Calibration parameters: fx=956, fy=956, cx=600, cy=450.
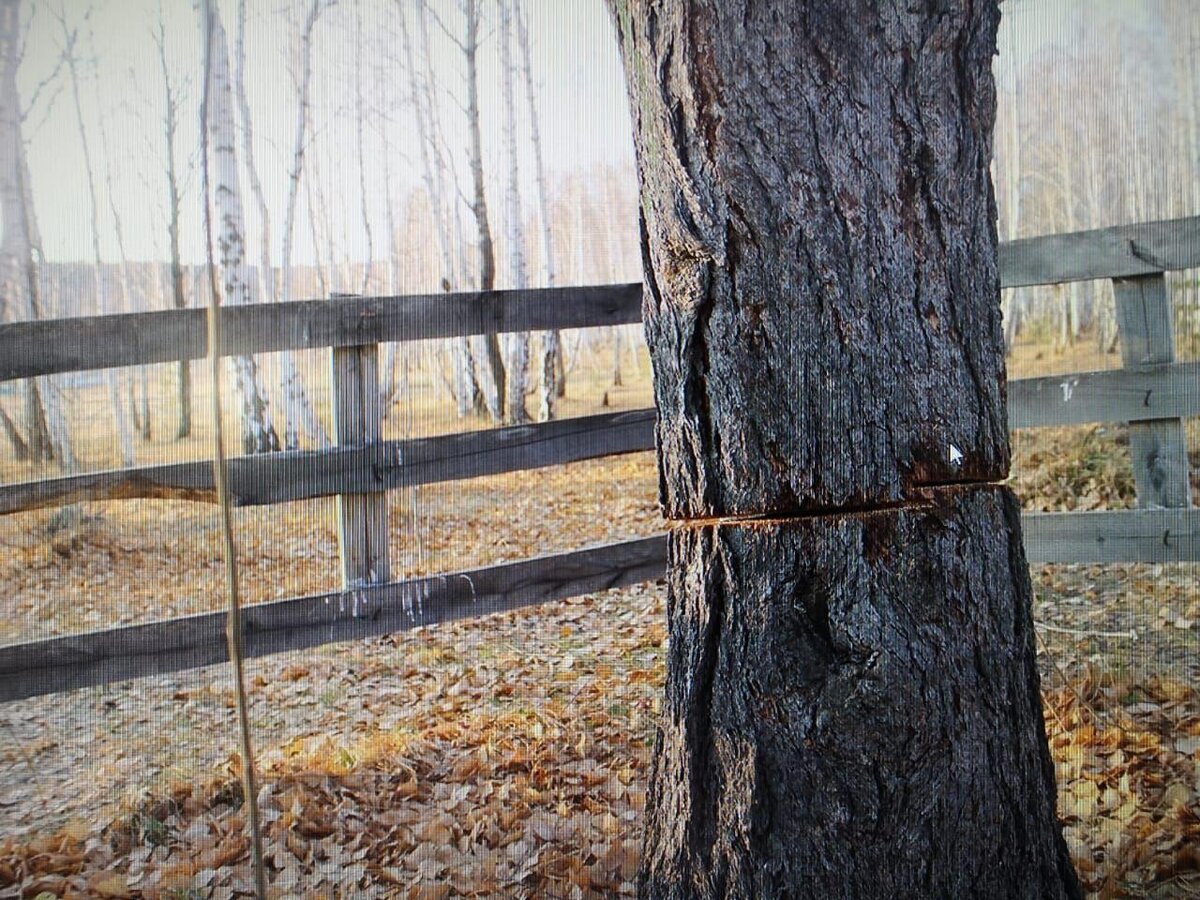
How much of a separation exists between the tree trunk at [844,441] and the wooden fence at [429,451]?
171 cm

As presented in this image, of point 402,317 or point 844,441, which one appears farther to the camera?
point 402,317

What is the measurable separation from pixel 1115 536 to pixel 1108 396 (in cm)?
54

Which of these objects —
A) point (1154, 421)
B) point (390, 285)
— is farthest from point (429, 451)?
point (1154, 421)

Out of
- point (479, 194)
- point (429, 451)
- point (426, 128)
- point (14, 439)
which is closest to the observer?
point (14, 439)

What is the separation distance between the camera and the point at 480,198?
1007 cm

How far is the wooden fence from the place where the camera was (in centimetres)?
265

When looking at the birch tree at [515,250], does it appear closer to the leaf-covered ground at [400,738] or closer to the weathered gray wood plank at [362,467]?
the weathered gray wood plank at [362,467]

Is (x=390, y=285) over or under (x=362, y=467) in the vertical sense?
over

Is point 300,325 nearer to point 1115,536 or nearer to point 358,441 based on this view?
point 358,441

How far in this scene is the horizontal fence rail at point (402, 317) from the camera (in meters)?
2.58

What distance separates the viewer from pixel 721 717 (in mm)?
1680

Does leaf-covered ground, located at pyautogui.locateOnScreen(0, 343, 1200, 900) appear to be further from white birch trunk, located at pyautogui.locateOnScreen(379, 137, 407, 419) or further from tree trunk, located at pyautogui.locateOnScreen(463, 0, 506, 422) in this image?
tree trunk, located at pyautogui.locateOnScreen(463, 0, 506, 422)

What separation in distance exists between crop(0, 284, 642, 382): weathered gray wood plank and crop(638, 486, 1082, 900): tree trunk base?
1776 mm

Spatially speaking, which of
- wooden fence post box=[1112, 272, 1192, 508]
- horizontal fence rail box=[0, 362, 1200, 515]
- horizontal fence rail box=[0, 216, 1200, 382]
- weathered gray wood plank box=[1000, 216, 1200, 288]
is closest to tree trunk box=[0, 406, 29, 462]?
horizontal fence rail box=[0, 362, 1200, 515]
